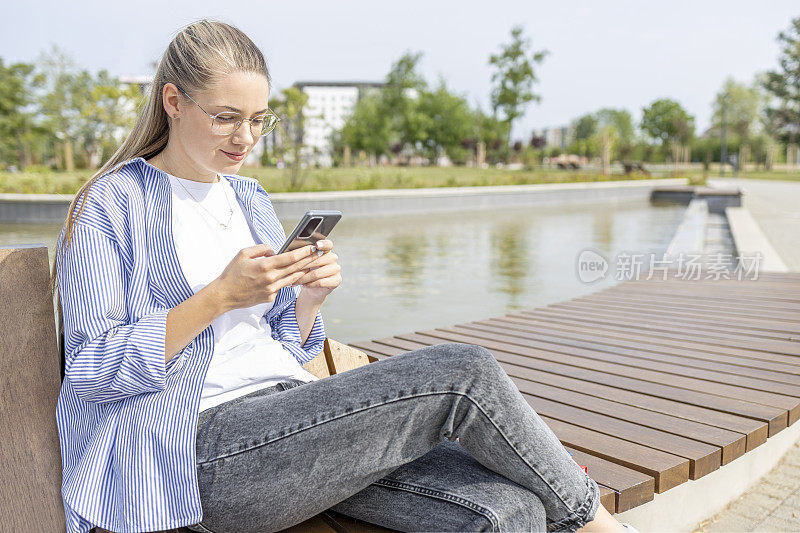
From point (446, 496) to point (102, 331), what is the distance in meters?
0.77

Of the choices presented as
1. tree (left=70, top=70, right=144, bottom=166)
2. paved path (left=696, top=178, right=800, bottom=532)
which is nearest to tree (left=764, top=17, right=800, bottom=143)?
tree (left=70, top=70, right=144, bottom=166)

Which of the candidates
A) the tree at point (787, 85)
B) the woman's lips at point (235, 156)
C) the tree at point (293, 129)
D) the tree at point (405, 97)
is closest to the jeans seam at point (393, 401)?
the woman's lips at point (235, 156)

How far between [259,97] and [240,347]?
589 mm

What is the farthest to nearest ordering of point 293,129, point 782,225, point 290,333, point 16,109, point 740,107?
point 740,107 → point 16,109 → point 293,129 → point 782,225 → point 290,333

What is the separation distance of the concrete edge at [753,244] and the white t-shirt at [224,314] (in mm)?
5462

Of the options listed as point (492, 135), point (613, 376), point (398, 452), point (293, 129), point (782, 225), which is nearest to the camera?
point (398, 452)

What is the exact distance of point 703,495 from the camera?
2.40 m

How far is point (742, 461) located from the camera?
258 cm

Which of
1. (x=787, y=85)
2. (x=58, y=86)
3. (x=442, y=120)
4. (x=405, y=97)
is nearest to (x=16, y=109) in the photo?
(x=58, y=86)

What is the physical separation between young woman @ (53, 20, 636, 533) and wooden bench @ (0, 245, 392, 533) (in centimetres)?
6

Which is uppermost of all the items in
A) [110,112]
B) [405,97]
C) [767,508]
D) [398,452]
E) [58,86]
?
[405,97]

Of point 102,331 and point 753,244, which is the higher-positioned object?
point 102,331

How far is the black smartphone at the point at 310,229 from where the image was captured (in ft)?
4.63

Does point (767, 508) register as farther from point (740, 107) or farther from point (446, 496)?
point (740, 107)
